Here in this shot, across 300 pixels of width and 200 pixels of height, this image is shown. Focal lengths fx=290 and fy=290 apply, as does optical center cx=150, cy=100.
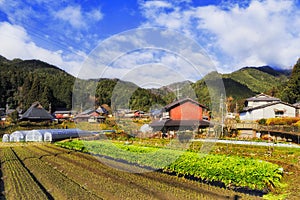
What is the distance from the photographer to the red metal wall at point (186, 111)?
29.2m

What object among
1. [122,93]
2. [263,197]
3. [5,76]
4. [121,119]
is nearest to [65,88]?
[5,76]

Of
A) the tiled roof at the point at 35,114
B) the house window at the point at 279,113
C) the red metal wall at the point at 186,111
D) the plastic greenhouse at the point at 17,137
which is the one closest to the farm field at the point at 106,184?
the plastic greenhouse at the point at 17,137

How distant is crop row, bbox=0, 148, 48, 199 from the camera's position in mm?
8605

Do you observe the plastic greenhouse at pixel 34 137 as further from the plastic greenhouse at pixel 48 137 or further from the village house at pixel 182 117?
the village house at pixel 182 117

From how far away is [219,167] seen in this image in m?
10.5

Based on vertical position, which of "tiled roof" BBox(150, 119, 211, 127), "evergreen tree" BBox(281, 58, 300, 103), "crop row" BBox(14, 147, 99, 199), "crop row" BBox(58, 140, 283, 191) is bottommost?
"crop row" BBox(14, 147, 99, 199)

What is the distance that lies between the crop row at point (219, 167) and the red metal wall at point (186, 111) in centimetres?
1434

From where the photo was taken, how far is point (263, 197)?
8.68 metres

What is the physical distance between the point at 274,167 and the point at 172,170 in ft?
13.6

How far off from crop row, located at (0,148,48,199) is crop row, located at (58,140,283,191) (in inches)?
212

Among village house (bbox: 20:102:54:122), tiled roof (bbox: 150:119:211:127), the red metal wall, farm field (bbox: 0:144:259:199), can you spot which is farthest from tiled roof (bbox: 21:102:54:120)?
farm field (bbox: 0:144:259:199)

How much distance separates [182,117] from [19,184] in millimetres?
21225

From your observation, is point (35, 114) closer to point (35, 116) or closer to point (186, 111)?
point (35, 116)

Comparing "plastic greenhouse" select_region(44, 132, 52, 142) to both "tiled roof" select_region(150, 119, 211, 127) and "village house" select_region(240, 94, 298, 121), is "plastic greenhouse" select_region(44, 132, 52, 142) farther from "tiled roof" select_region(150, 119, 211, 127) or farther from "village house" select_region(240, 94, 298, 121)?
"village house" select_region(240, 94, 298, 121)
